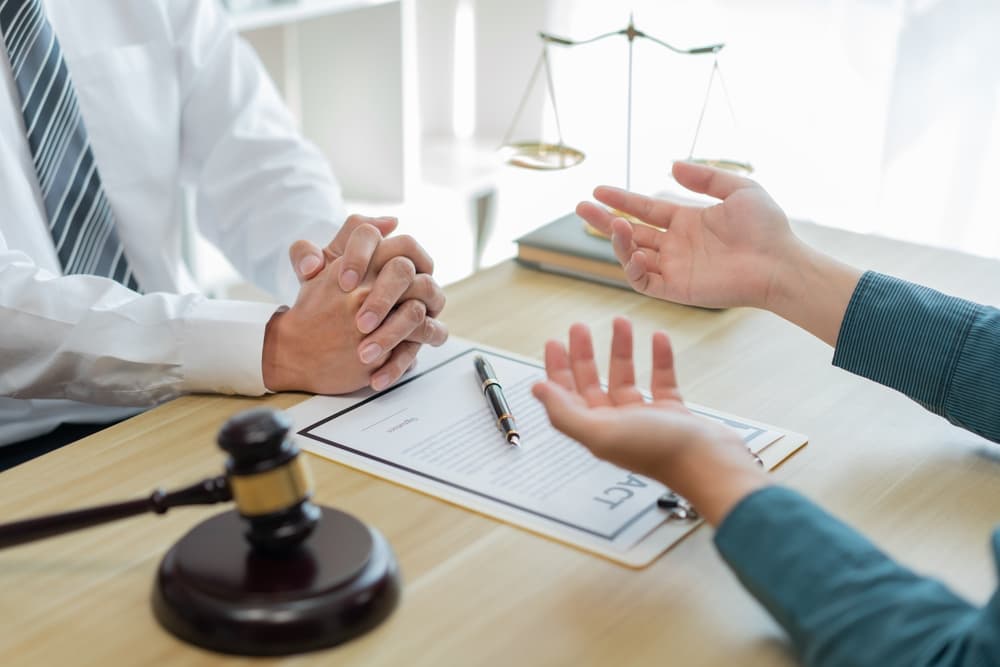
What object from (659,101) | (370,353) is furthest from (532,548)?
(659,101)

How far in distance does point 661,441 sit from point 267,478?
297 mm

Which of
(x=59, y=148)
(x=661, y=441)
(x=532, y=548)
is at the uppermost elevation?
(x=59, y=148)

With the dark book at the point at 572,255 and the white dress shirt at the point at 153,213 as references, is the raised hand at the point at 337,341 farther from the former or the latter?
the dark book at the point at 572,255

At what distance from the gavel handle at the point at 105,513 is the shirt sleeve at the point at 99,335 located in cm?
39

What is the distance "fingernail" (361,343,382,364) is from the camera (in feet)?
3.76

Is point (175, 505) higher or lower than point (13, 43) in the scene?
lower

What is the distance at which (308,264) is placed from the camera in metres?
1.27

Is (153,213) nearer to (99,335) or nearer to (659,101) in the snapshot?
(99,335)

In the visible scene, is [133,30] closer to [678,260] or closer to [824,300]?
[678,260]

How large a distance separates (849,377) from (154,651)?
0.81 m

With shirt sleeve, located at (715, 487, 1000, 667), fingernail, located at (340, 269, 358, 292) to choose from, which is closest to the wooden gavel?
shirt sleeve, located at (715, 487, 1000, 667)

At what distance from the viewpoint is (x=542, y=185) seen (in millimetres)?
3539

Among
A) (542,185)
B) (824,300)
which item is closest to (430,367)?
(824,300)

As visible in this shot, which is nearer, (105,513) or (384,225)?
(105,513)
